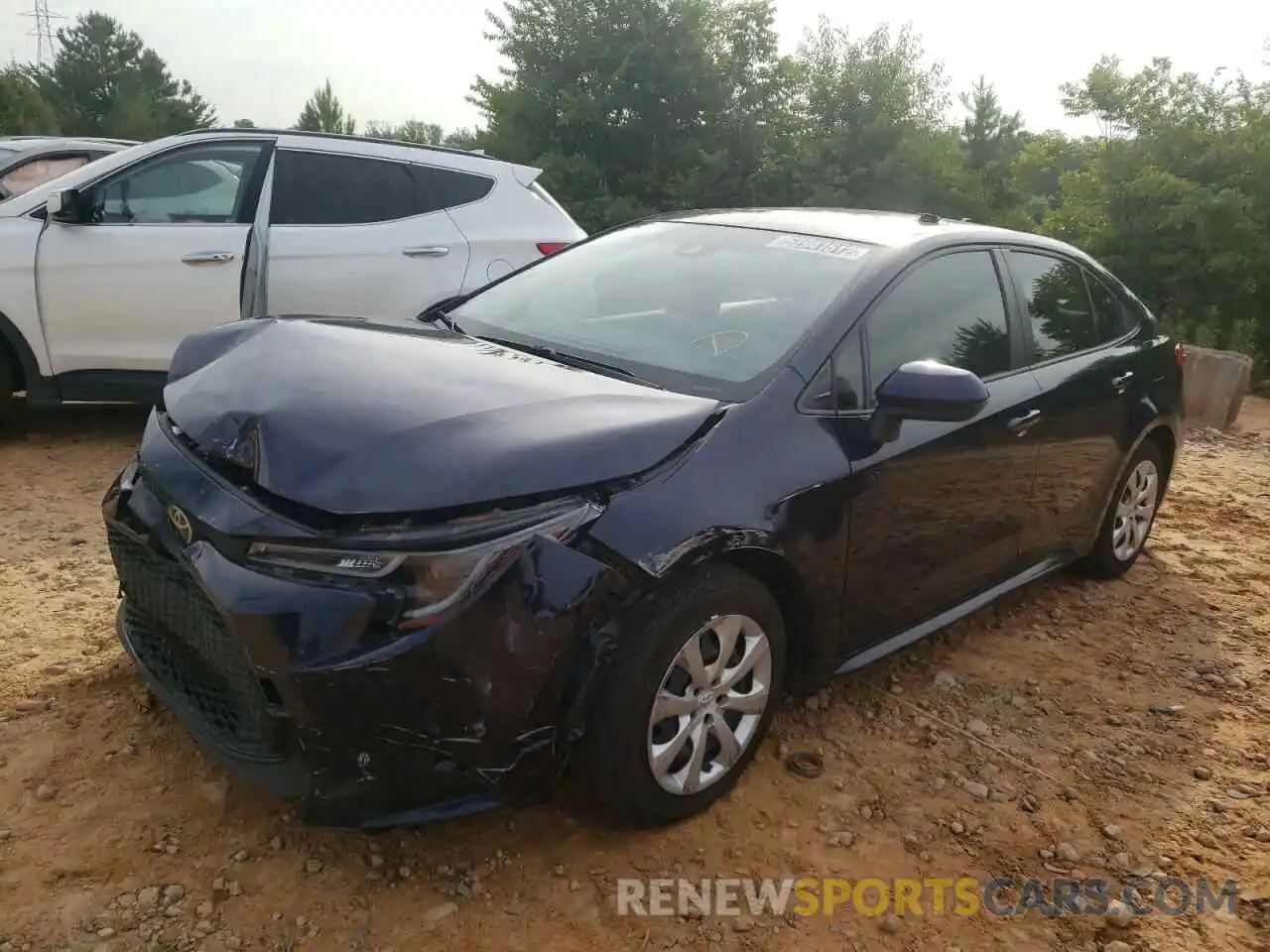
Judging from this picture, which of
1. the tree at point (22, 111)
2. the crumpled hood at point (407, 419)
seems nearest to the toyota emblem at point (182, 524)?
the crumpled hood at point (407, 419)

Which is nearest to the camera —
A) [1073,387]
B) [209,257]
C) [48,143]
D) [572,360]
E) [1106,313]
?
[572,360]

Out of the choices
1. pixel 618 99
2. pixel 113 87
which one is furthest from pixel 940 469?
pixel 113 87

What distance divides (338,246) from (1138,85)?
33.1ft

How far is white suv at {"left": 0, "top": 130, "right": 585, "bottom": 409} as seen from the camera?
16.4 feet

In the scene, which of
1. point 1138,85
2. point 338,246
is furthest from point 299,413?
point 1138,85

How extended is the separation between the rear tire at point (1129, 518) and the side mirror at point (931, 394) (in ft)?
6.24

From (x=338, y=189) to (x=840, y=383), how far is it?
12.1 ft

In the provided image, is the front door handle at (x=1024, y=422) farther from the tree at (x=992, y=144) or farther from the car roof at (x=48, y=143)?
the tree at (x=992, y=144)

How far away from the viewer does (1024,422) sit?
11.2 feet

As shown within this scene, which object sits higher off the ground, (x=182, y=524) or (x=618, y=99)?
(x=618, y=99)

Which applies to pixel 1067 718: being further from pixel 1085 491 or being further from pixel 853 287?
pixel 853 287

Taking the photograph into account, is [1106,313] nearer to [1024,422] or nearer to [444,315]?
[1024,422]

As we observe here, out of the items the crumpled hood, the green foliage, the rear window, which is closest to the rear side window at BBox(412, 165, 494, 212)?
the rear window

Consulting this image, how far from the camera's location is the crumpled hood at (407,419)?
2107 millimetres
